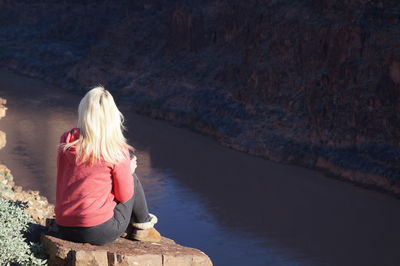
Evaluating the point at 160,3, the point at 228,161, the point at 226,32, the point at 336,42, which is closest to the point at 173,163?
the point at 228,161

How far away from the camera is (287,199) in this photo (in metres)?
14.0

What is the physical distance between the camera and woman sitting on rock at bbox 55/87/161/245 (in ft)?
14.9

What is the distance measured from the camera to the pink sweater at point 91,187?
15.3 ft

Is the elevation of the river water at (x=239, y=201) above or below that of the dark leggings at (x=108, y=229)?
below

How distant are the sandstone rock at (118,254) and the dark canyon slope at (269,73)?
10364 mm

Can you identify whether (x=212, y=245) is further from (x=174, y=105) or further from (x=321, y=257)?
(x=174, y=105)

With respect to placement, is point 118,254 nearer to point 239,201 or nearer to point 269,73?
point 239,201

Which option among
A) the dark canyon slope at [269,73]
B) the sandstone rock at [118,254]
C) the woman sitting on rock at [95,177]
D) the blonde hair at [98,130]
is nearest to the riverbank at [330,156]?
the dark canyon slope at [269,73]

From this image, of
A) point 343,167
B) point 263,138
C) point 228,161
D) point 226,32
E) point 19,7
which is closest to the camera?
point 343,167

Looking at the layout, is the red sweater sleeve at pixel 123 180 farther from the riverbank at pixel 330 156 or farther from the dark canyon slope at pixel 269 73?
the dark canyon slope at pixel 269 73

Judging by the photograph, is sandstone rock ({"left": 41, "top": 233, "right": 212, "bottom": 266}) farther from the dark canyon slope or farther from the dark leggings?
the dark canyon slope

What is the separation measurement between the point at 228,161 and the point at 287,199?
10.8 ft

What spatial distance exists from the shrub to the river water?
5671mm

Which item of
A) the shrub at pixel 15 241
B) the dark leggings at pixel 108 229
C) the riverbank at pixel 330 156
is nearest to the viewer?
the shrub at pixel 15 241
